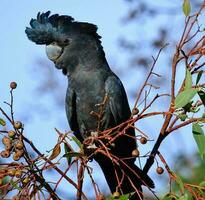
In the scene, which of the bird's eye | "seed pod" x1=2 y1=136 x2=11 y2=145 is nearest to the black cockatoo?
the bird's eye

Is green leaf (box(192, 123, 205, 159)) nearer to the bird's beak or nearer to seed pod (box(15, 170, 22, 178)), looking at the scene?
seed pod (box(15, 170, 22, 178))

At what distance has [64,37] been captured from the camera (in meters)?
3.70

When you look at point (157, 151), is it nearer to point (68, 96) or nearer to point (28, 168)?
point (28, 168)

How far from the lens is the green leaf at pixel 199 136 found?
2094 millimetres

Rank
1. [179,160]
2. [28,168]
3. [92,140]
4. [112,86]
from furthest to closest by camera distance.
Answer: [179,160] < [112,86] < [92,140] < [28,168]

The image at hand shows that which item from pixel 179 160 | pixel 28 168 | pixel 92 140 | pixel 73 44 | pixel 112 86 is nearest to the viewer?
pixel 28 168

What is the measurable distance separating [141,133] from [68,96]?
161 centimetres

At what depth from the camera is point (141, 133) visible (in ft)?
6.61

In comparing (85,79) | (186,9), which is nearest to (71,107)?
(85,79)

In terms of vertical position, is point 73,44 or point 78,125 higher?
point 73,44

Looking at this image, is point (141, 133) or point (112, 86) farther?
point (112, 86)

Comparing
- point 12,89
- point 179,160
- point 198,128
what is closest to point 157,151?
point 198,128

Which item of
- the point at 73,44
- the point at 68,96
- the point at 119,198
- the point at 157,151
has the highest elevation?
the point at 73,44

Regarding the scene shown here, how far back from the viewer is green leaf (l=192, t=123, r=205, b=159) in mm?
2094
